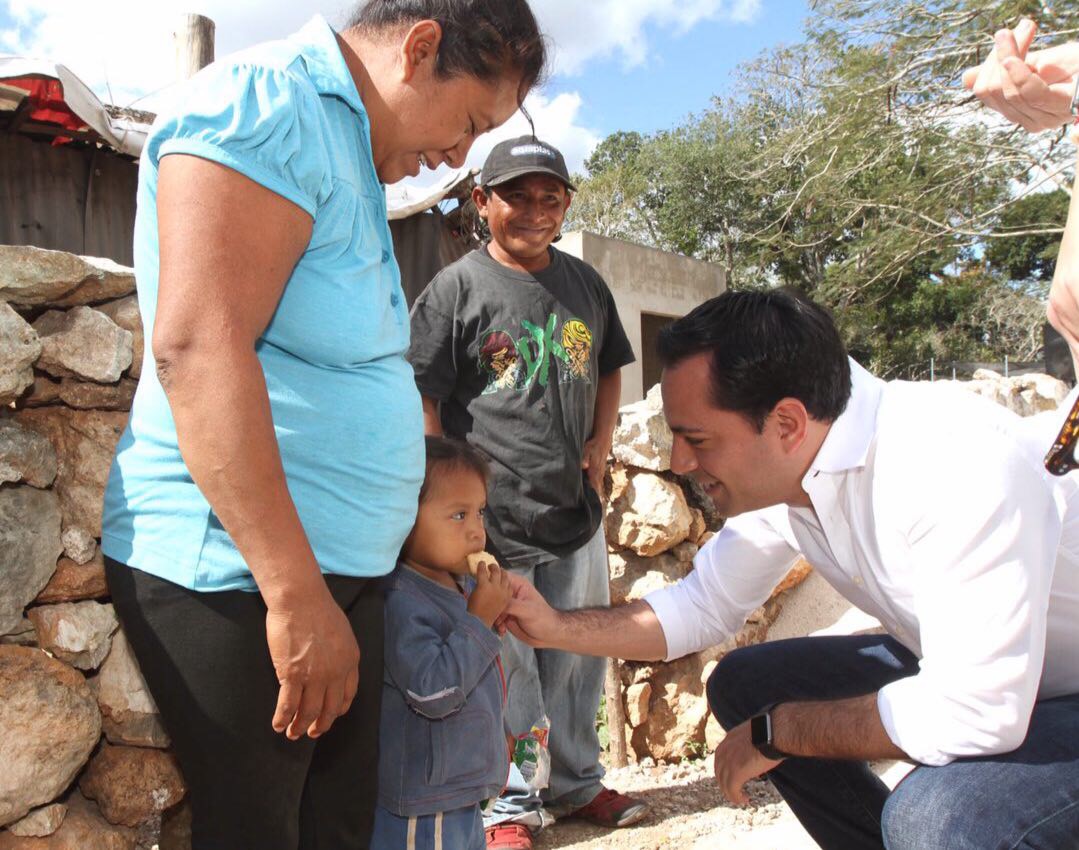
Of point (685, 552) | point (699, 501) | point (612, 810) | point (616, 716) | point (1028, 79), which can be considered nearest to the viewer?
point (1028, 79)

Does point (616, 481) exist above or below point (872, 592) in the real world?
above

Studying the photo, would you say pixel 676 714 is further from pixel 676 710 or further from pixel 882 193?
pixel 882 193

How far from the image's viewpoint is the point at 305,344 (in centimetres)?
149

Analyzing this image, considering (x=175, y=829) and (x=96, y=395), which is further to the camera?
(x=175, y=829)

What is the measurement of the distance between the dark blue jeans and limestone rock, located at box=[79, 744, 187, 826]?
1.39 metres

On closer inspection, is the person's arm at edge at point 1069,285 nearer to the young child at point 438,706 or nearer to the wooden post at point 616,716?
the young child at point 438,706

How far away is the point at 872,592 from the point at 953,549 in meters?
0.40

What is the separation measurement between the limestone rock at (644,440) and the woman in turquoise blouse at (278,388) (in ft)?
8.19

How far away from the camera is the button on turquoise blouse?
138cm

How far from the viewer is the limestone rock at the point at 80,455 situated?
211 cm

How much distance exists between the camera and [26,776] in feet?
6.43

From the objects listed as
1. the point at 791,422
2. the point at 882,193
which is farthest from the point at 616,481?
the point at 882,193

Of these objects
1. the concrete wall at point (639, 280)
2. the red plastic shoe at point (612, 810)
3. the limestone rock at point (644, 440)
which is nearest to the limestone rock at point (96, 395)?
the red plastic shoe at point (612, 810)

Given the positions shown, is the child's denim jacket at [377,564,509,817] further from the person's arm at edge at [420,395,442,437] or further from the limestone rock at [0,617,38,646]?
the person's arm at edge at [420,395,442,437]
